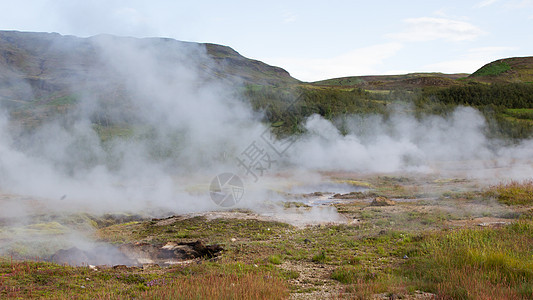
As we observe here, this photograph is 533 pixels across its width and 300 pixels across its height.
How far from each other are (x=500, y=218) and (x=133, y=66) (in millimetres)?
37853

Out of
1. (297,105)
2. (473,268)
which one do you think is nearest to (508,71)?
(297,105)

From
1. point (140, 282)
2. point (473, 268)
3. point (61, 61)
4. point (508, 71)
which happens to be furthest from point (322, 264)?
point (508, 71)

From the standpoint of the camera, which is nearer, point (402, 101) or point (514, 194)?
point (514, 194)

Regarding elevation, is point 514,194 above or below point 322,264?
below

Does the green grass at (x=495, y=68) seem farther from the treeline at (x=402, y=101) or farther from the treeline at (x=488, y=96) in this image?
the treeline at (x=402, y=101)

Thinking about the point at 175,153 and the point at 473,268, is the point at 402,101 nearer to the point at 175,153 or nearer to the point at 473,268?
the point at 175,153

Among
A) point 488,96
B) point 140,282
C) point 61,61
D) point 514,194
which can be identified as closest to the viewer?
point 140,282

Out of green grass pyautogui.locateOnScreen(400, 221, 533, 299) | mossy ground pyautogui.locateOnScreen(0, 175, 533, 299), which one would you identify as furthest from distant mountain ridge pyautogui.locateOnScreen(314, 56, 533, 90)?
green grass pyautogui.locateOnScreen(400, 221, 533, 299)

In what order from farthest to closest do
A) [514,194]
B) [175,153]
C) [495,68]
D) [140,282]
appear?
1. [495,68]
2. [175,153]
3. [514,194]
4. [140,282]

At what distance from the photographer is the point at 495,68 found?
118 meters

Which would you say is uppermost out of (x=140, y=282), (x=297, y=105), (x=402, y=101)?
(x=402, y=101)

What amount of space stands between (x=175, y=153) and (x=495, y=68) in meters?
114

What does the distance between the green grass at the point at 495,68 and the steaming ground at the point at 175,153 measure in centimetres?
6630

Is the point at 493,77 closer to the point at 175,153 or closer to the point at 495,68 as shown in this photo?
the point at 495,68
